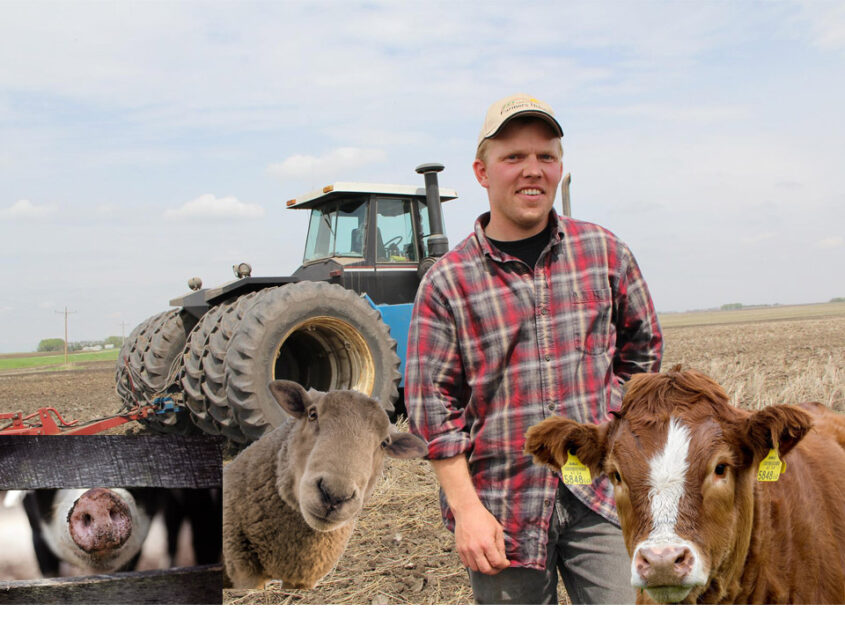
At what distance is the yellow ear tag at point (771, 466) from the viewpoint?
5.27 feet

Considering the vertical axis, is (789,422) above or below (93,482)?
above

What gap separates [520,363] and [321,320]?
1577mm

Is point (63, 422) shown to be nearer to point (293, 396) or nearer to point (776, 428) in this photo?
point (293, 396)

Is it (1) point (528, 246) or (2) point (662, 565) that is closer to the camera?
(2) point (662, 565)

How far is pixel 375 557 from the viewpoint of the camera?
8.56 feet

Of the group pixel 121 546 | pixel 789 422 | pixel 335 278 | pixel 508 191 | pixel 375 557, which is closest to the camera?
pixel 789 422

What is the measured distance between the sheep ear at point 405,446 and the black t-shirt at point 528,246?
55cm

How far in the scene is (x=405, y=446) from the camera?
1876 mm

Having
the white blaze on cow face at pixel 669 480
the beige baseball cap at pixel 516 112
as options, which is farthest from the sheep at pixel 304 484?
the beige baseball cap at pixel 516 112

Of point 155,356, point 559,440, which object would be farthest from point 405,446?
point 155,356

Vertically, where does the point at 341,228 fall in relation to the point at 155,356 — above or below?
above
